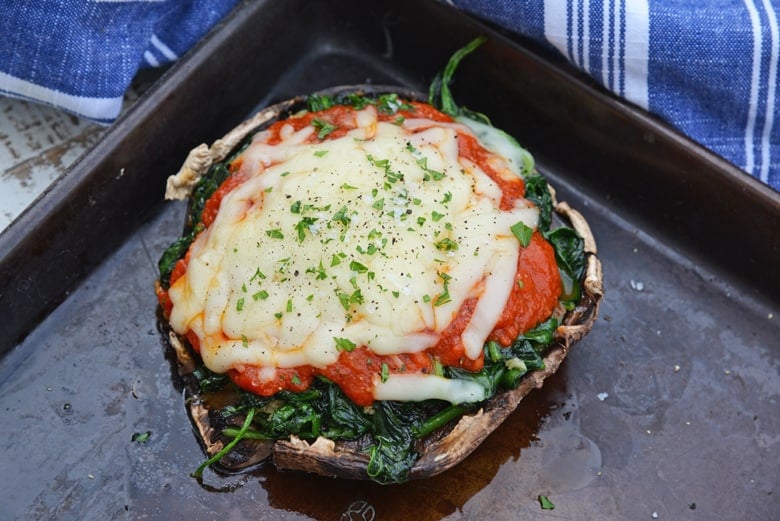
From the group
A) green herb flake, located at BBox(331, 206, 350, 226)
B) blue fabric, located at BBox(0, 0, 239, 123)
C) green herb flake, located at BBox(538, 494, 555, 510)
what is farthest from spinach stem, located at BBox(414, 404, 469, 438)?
blue fabric, located at BBox(0, 0, 239, 123)

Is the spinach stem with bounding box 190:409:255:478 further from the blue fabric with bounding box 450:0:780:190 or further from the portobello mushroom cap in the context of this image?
the blue fabric with bounding box 450:0:780:190

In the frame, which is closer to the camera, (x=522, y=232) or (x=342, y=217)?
(x=342, y=217)

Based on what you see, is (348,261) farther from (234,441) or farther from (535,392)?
(535,392)

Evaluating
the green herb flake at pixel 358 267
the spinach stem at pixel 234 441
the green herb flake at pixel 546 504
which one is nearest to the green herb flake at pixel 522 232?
the green herb flake at pixel 358 267

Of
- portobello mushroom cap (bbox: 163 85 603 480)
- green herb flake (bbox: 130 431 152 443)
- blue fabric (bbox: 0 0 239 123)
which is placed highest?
blue fabric (bbox: 0 0 239 123)

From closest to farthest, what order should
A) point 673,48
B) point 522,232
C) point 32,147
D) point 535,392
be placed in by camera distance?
point 522,232, point 535,392, point 673,48, point 32,147

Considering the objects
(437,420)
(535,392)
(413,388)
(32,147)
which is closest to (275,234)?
(413,388)
